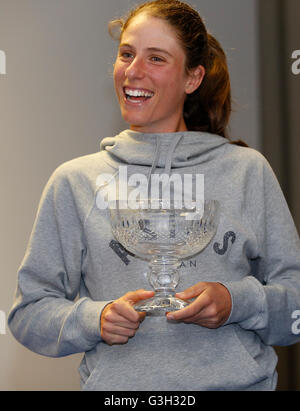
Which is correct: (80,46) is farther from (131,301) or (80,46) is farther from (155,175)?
(131,301)

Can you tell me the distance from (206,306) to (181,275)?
0.16 metres

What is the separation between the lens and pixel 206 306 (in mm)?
992

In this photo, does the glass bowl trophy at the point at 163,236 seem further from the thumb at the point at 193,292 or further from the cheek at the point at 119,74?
the cheek at the point at 119,74

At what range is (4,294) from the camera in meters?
1.84

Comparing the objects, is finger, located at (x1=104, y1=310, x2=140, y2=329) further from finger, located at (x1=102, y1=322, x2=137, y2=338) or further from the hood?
the hood

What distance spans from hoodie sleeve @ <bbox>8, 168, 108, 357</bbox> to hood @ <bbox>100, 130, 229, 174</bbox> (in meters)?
0.13

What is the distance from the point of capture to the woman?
42.3 inches

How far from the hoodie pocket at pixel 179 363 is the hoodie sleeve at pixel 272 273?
0.06 metres

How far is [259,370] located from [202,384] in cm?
10

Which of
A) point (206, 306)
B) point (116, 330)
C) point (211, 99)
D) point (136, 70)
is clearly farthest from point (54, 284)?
point (211, 99)

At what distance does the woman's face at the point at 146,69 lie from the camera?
47.3 inches

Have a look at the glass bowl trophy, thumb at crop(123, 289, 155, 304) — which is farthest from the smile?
thumb at crop(123, 289, 155, 304)
